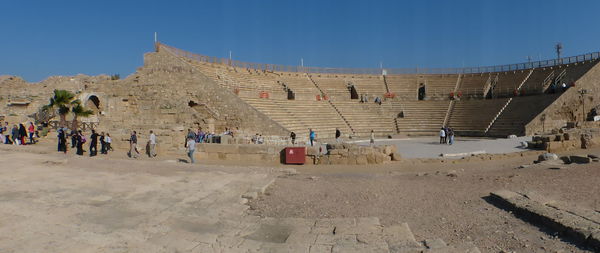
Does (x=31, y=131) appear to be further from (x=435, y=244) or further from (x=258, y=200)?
(x=435, y=244)

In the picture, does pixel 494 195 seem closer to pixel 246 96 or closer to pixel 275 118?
pixel 275 118

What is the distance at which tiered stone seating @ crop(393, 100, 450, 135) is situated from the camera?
1221 inches

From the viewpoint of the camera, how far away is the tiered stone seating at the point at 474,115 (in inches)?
1156

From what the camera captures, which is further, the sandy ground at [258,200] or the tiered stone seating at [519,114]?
the tiered stone seating at [519,114]

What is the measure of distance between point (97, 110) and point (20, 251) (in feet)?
92.5

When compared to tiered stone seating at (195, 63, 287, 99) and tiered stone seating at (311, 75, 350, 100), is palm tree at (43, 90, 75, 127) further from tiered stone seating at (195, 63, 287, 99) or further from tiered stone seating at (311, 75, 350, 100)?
tiered stone seating at (311, 75, 350, 100)

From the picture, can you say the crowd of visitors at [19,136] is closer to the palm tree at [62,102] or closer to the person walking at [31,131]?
the person walking at [31,131]

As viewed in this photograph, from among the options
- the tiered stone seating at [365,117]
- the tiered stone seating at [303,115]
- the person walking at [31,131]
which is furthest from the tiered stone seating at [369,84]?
the person walking at [31,131]

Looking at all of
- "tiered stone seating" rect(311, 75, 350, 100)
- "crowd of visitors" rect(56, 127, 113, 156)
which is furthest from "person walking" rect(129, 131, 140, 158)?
"tiered stone seating" rect(311, 75, 350, 100)

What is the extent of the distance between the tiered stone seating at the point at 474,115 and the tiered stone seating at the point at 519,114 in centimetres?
88

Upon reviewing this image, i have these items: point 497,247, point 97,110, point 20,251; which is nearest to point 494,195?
point 497,247

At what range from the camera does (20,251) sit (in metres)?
4.07

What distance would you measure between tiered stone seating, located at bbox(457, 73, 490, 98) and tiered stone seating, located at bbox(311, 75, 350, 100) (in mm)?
12603

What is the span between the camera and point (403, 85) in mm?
39781
